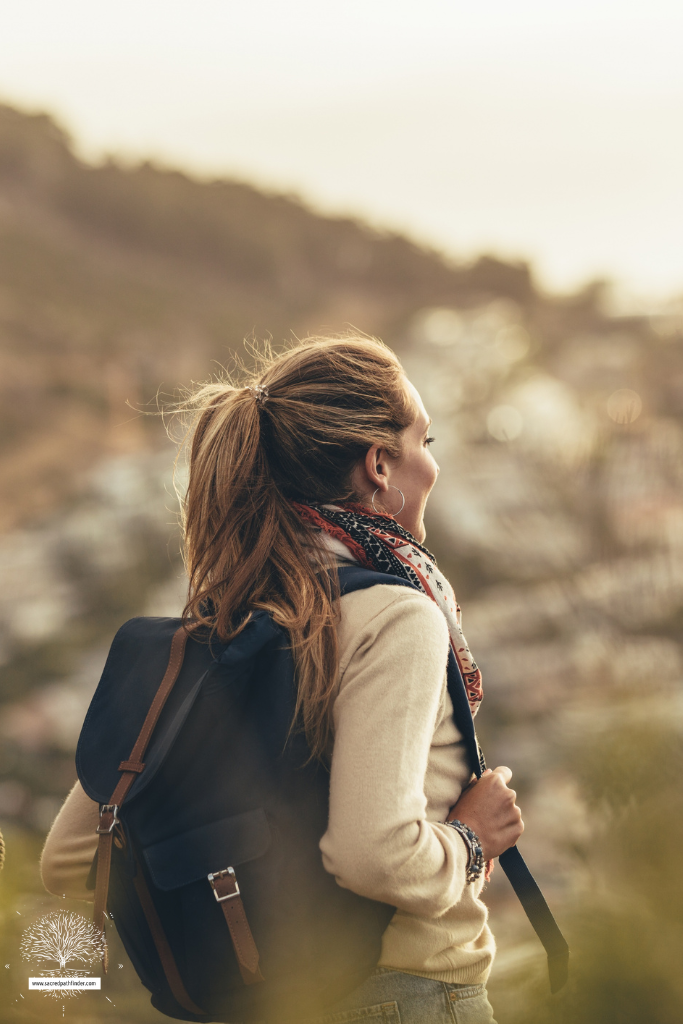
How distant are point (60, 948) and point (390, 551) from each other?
75 cm

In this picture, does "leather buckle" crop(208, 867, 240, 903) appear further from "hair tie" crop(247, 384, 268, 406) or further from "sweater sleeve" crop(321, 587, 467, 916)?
"hair tie" crop(247, 384, 268, 406)

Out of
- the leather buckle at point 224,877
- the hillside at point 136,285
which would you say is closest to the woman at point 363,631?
the leather buckle at point 224,877

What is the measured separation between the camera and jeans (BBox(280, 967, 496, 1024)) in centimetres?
102

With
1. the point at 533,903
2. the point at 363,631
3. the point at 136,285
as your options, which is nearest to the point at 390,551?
the point at 363,631

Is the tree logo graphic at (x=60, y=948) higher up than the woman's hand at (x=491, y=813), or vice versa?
the woman's hand at (x=491, y=813)

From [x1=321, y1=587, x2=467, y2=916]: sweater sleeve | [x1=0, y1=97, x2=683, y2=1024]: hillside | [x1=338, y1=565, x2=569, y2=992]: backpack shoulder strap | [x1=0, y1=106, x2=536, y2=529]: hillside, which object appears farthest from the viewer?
[x1=0, y1=106, x2=536, y2=529]: hillside

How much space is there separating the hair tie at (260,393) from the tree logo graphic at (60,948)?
31.5 inches

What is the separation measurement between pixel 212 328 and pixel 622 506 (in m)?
8.44

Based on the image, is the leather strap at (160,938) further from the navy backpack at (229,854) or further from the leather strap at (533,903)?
the leather strap at (533,903)

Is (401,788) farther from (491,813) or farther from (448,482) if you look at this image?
(448,482)

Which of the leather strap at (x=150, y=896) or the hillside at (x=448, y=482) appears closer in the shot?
the leather strap at (x=150, y=896)

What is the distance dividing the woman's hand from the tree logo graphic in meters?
0.56

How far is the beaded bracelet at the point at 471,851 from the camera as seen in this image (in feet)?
3.34

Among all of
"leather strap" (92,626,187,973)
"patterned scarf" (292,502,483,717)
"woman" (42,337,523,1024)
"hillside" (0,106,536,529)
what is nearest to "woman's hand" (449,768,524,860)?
"woman" (42,337,523,1024)
